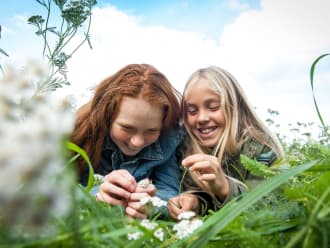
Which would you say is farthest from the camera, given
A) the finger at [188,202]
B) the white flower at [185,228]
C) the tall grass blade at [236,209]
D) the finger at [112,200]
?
the finger at [188,202]

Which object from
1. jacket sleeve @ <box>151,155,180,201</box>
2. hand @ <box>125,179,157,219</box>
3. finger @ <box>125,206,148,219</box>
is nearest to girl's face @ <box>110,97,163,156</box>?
jacket sleeve @ <box>151,155,180,201</box>

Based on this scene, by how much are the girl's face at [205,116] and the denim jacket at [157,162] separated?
110mm

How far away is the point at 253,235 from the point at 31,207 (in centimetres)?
41

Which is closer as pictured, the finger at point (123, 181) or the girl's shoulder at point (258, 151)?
the finger at point (123, 181)

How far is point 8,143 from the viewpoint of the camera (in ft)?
0.76

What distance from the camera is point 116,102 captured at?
104 inches

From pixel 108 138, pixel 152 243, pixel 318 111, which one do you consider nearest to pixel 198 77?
pixel 108 138

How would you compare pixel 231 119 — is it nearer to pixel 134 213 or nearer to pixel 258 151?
pixel 258 151

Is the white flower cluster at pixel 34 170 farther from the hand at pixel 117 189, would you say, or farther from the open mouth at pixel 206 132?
the open mouth at pixel 206 132

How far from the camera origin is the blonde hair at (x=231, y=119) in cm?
269

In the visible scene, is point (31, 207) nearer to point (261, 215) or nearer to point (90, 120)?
point (261, 215)

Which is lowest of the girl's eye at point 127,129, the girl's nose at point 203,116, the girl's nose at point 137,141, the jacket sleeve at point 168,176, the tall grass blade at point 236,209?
the jacket sleeve at point 168,176

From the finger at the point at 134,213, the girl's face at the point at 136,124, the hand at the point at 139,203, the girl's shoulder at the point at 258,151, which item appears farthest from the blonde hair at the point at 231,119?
the finger at the point at 134,213

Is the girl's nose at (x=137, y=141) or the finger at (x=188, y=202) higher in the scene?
the girl's nose at (x=137, y=141)
